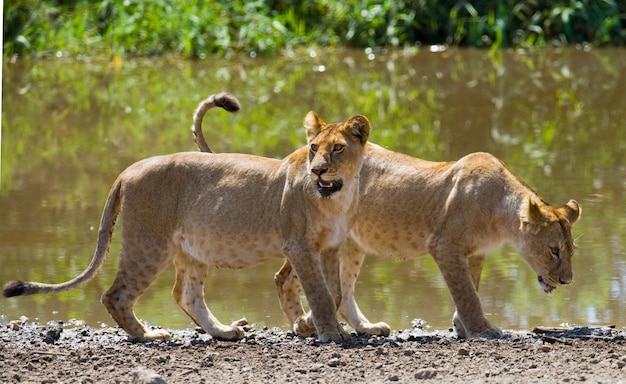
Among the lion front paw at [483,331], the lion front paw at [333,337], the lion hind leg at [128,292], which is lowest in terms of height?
the lion front paw at [483,331]

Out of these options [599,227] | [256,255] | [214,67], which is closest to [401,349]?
[256,255]

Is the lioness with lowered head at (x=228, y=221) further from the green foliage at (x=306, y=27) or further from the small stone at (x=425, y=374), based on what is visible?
the green foliage at (x=306, y=27)

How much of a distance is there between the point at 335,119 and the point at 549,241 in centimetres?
720

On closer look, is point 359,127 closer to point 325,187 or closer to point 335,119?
point 325,187

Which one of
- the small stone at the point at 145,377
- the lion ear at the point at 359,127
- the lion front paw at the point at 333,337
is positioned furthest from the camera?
the lion ear at the point at 359,127

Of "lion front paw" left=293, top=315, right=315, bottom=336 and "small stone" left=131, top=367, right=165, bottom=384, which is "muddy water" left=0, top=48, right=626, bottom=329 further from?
"small stone" left=131, top=367, right=165, bottom=384

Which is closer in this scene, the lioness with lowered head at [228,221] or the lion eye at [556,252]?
the lioness with lowered head at [228,221]

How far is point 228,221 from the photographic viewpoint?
696 centimetres

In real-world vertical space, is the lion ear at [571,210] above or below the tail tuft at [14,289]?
below

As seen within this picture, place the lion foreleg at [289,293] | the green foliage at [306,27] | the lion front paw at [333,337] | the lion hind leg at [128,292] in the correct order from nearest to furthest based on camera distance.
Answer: the lion front paw at [333,337]
the lion hind leg at [128,292]
the lion foreleg at [289,293]
the green foliage at [306,27]

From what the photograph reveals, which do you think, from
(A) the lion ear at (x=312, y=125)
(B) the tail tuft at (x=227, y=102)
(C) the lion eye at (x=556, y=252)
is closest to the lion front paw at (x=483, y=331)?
(C) the lion eye at (x=556, y=252)

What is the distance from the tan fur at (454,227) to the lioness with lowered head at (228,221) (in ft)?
1.10

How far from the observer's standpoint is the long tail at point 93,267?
665cm

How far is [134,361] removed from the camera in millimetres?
6074
